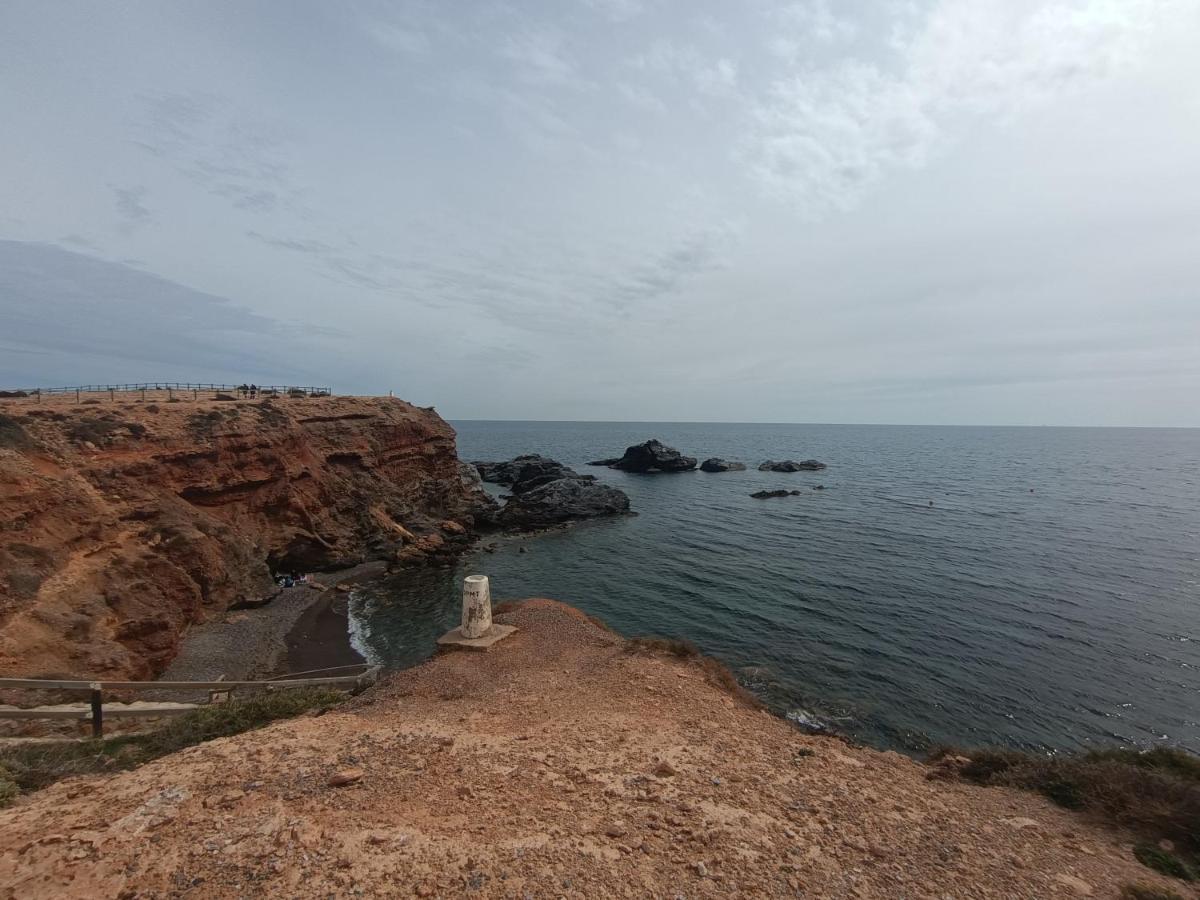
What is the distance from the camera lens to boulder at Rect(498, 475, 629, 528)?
4781cm

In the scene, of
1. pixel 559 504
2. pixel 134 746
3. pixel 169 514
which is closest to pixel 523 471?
pixel 559 504

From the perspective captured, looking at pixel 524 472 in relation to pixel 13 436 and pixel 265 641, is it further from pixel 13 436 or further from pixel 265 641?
pixel 13 436

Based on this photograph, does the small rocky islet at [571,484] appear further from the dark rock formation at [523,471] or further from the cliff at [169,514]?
the cliff at [169,514]

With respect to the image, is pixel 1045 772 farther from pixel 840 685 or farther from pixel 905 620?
pixel 905 620

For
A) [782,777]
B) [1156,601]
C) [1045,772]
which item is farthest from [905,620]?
[782,777]

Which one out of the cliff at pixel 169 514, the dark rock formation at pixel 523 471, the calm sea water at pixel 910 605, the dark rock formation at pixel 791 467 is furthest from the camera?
the dark rock formation at pixel 791 467

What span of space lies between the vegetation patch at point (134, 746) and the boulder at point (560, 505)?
35221 mm

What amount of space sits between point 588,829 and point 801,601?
22.7 metres

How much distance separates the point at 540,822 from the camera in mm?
6906

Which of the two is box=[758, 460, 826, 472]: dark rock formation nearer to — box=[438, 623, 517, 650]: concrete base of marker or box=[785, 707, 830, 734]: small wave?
box=[785, 707, 830, 734]: small wave

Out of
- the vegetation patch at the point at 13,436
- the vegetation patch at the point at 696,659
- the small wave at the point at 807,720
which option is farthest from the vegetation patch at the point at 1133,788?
the vegetation patch at the point at 13,436

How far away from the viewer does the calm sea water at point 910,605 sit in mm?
17156

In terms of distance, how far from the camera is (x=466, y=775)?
26.3 ft

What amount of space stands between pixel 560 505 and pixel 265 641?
29.9 metres
